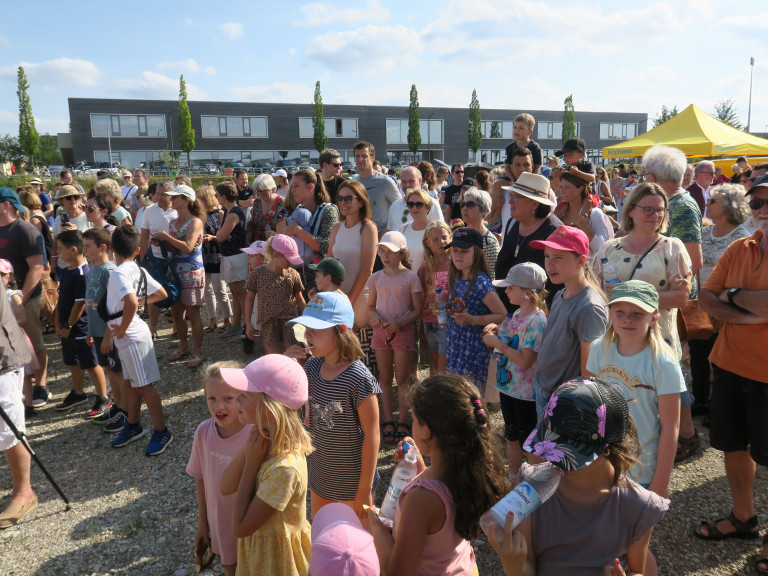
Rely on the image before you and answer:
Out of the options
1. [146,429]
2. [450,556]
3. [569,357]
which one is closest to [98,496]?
[146,429]

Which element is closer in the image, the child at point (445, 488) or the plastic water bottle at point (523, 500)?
the plastic water bottle at point (523, 500)

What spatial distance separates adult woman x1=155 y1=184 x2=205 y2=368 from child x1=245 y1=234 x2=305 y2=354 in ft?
5.15

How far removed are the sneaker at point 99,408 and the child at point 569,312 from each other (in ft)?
14.5

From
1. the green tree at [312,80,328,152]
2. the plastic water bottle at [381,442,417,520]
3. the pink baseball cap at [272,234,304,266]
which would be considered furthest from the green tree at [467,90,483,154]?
the plastic water bottle at [381,442,417,520]

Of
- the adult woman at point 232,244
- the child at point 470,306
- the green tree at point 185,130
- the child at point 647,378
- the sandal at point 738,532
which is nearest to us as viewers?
the child at point 647,378

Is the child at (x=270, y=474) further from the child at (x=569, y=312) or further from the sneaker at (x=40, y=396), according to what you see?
the sneaker at (x=40, y=396)

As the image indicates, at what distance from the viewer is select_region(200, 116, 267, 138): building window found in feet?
171

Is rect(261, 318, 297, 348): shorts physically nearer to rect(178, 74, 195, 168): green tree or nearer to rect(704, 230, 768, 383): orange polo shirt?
rect(704, 230, 768, 383): orange polo shirt

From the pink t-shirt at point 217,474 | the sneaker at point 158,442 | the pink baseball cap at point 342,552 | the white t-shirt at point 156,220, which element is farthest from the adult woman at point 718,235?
the white t-shirt at point 156,220

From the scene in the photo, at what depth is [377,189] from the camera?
6.15 metres

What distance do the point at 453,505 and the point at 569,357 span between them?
136 centimetres

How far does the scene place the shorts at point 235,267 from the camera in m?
6.91

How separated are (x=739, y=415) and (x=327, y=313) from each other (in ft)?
8.01

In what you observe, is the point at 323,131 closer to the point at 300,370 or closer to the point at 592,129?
the point at 592,129
